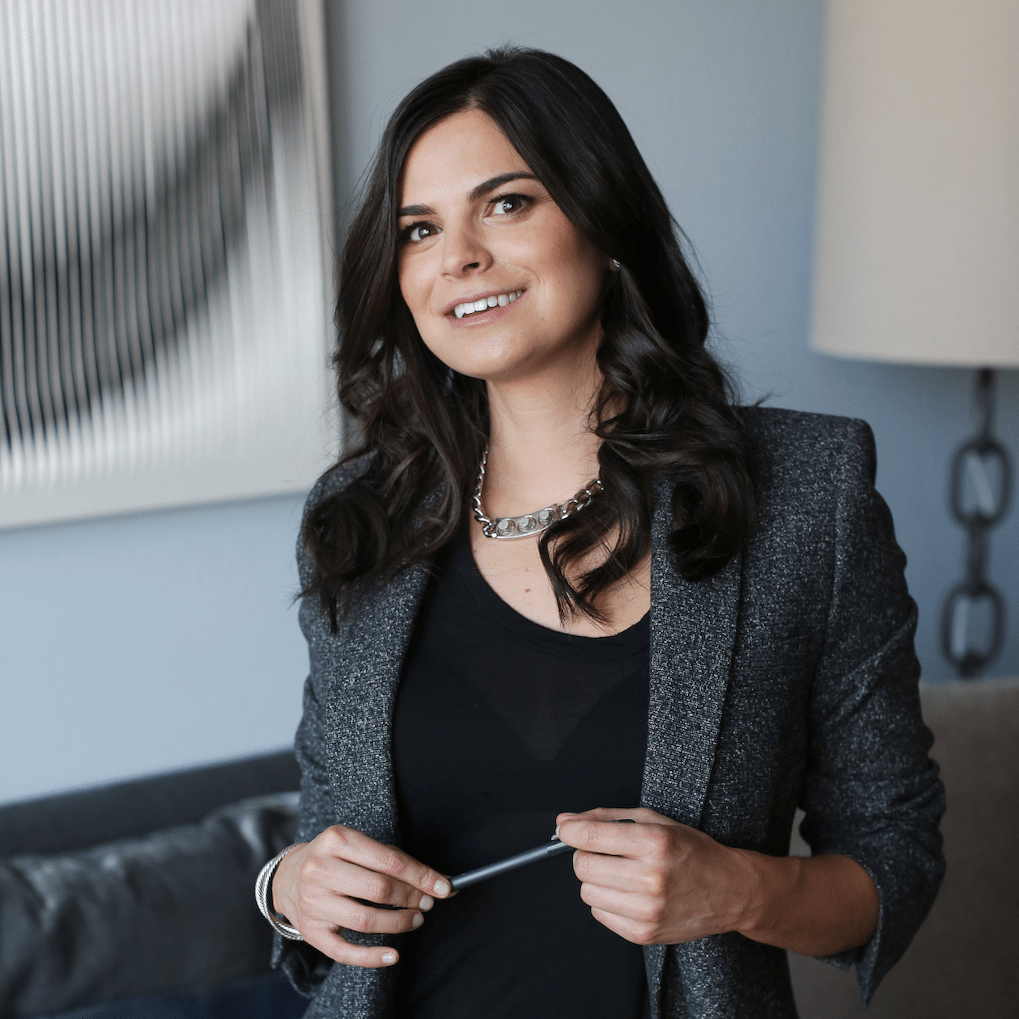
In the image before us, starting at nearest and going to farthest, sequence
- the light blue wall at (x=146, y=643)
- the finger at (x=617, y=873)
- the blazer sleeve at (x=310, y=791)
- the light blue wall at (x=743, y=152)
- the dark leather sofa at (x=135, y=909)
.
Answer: the finger at (x=617, y=873), the blazer sleeve at (x=310, y=791), the dark leather sofa at (x=135, y=909), the light blue wall at (x=146, y=643), the light blue wall at (x=743, y=152)

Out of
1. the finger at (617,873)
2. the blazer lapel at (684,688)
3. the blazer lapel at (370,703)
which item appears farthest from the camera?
the blazer lapel at (370,703)

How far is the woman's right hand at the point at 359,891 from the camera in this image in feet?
2.96

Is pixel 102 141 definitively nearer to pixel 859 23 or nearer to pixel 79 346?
pixel 79 346

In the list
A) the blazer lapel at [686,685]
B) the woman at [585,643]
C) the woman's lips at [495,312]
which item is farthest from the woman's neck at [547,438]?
the blazer lapel at [686,685]

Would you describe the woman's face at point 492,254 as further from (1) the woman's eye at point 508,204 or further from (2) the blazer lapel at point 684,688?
(2) the blazer lapel at point 684,688

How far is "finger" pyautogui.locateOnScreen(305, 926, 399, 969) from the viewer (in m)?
0.95

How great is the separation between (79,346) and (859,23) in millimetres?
1295

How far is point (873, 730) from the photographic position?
99 centimetres

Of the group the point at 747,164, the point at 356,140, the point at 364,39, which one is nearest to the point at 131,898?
the point at 356,140

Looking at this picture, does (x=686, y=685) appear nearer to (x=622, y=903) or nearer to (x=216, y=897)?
(x=622, y=903)

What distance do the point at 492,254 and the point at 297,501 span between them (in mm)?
795

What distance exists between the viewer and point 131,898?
1.37 metres

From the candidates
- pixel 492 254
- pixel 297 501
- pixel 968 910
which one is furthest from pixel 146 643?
pixel 968 910

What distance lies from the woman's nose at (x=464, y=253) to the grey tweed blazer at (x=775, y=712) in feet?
0.97
